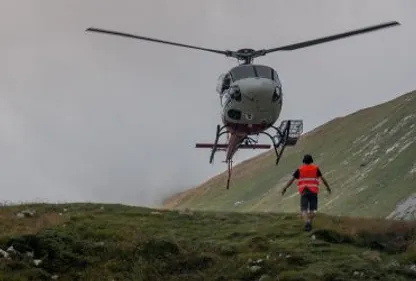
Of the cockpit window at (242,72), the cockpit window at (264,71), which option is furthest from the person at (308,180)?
the cockpit window at (242,72)

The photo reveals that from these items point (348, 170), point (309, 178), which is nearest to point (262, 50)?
point (309, 178)

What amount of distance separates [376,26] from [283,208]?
200 feet

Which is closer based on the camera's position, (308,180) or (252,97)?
(308,180)

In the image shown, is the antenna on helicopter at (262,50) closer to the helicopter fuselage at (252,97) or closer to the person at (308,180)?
the helicopter fuselage at (252,97)

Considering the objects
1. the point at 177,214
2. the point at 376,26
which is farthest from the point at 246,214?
the point at 376,26

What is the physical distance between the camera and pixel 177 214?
2639 cm

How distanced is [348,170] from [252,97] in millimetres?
71789

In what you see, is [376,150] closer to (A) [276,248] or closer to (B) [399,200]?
(B) [399,200]

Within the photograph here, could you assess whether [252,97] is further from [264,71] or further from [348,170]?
[348,170]

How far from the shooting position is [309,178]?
21.0 metres

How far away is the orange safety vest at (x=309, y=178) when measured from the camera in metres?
21.0

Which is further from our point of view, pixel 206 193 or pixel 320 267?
pixel 206 193

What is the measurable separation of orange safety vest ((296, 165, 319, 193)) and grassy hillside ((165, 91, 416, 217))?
4927 cm

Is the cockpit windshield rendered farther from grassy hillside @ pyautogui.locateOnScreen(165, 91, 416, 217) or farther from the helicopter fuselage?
grassy hillside @ pyautogui.locateOnScreen(165, 91, 416, 217)
